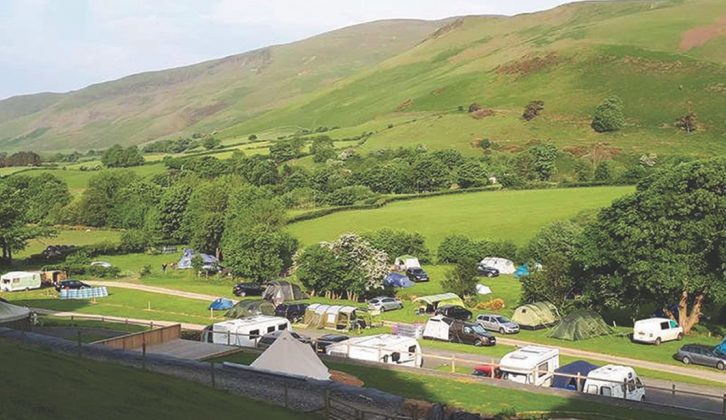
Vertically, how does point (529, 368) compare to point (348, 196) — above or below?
below

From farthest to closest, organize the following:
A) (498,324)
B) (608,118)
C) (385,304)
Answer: (608,118), (385,304), (498,324)

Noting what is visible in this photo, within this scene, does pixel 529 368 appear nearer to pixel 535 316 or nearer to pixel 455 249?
pixel 535 316

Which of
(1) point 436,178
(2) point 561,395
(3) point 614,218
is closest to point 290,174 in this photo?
(1) point 436,178

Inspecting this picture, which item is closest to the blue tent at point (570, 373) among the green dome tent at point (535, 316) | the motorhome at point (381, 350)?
the motorhome at point (381, 350)

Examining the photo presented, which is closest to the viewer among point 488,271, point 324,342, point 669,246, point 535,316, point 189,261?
point 324,342

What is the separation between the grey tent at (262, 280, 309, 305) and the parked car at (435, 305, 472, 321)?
1521 cm

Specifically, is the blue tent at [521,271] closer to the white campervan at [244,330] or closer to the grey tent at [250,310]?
the grey tent at [250,310]

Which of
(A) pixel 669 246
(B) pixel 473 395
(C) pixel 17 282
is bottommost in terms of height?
(C) pixel 17 282

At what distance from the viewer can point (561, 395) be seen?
27.4 m

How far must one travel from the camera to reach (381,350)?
112 ft

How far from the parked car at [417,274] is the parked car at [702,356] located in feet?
120

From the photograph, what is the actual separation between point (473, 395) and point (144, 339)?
697 inches

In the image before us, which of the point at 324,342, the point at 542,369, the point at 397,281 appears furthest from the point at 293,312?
the point at 542,369

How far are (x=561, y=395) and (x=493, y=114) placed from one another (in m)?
166
